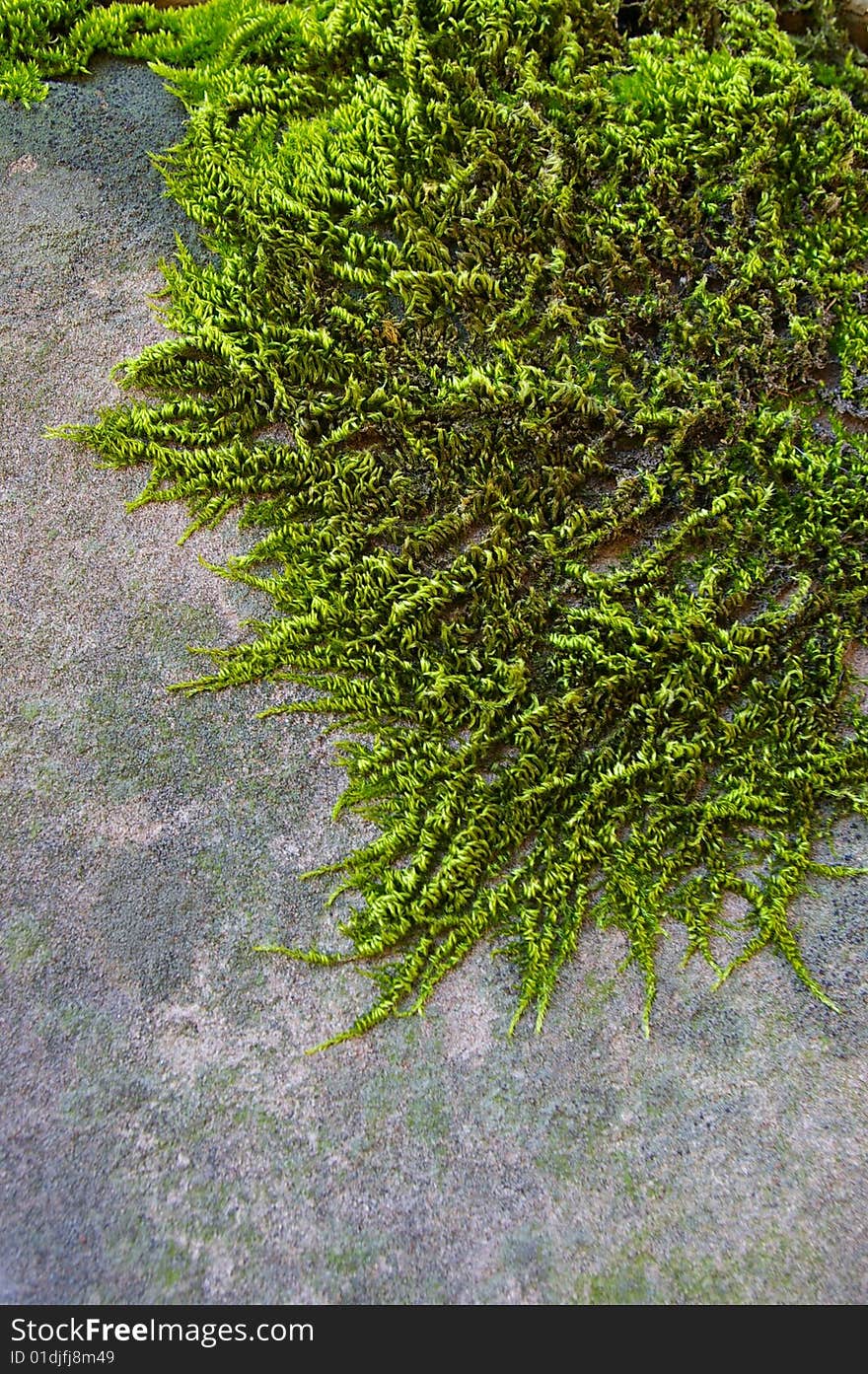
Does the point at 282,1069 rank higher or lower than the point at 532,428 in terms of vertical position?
lower

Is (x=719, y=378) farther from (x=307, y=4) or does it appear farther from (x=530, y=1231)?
(x=530, y=1231)

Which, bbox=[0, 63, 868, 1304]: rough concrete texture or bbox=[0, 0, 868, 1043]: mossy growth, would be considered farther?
bbox=[0, 0, 868, 1043]: mossy growth

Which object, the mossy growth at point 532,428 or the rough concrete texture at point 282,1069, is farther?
the mossy growth at point 532,428

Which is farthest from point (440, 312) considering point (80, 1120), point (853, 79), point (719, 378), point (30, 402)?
point (80, 1120)

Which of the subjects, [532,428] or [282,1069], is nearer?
[282,1069]
